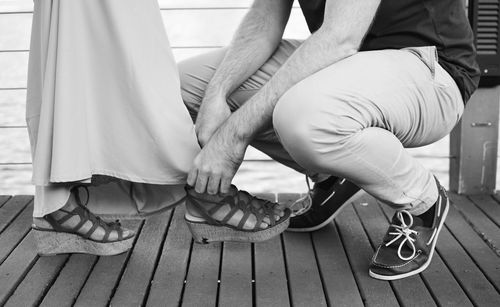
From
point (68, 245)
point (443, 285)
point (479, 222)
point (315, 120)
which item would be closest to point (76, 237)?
point (68, 245)

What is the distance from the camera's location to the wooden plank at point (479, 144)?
9.33 ft

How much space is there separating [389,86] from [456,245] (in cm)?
58

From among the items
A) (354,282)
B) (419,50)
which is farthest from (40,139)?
(419,50)

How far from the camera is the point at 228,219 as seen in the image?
2062 millimetres

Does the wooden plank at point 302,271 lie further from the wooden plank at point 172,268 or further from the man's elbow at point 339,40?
the man's elbow at point 339,40

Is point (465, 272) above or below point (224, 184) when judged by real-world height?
below

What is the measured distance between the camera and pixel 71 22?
1921 millimetres

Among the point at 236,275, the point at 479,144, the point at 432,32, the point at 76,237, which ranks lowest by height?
the point at 479,144

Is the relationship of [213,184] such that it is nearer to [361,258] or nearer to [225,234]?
[225,234]

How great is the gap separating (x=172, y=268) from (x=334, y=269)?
0.41 metres

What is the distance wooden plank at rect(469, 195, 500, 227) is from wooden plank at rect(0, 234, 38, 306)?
138cm

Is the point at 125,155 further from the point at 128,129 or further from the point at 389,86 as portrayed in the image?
the point at 389,86

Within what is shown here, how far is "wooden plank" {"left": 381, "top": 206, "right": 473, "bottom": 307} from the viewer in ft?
6.02

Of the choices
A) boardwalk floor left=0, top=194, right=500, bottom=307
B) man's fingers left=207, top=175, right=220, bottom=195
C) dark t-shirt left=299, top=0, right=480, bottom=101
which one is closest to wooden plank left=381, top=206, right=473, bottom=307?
boardwalk floor left=0, top=194, right=500, bottom=307
